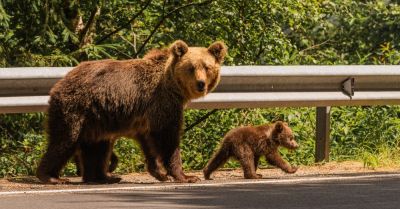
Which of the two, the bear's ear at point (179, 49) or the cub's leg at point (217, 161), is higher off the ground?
the bear's ear at point (179, 49)

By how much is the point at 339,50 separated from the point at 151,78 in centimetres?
1199

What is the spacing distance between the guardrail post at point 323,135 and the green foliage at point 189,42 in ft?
1.43

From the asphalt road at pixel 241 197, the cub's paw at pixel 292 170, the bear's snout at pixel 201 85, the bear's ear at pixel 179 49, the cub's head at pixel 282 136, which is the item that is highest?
the bear's ear at pixel 179 49

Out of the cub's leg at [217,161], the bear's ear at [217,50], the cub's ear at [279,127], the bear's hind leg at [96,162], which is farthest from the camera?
the cub's ear at [279,127]

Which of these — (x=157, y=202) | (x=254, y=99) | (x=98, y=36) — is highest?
(x=98, y=36)

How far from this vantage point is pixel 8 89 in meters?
9.35

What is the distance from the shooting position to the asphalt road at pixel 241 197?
268 inches

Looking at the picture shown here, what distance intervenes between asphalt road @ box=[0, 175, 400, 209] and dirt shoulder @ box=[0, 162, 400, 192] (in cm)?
78

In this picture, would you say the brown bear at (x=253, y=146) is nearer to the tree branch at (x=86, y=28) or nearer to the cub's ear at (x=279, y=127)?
the cub's ear at (x=279, y=127)

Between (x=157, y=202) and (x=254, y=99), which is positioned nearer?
(x=157, y=202)

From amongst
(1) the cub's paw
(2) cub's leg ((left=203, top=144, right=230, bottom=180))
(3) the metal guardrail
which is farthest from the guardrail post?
(2) cub's leg ((left=203, top=144, right=230, bottom=180))

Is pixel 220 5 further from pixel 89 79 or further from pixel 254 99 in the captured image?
pixel 89 79

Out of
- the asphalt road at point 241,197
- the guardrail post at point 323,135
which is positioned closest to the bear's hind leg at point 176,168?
the asphalt road at point 241,197

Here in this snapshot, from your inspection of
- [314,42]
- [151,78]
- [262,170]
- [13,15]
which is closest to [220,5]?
[13,15]
